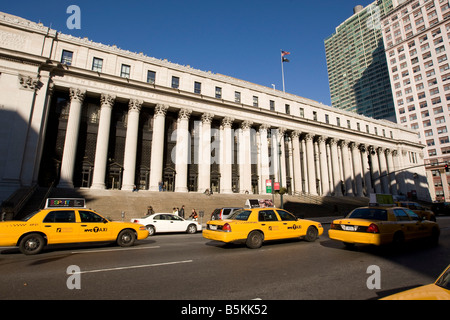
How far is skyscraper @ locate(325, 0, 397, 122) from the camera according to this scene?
389ft

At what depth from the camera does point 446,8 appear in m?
73.1

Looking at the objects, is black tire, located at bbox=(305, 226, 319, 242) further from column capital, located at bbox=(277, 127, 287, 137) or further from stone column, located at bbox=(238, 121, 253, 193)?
column capital, located at bbox=(277, 127, 287, 137)

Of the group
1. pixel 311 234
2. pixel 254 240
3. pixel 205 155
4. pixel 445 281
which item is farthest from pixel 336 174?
pixel 445 281

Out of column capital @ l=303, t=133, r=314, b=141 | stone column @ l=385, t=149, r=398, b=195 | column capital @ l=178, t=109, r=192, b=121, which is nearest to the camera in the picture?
column capital @ l=178, t=109, r=192, b=121

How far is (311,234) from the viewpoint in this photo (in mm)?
11070

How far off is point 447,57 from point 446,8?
16471mm

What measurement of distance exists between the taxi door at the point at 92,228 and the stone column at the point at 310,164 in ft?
122

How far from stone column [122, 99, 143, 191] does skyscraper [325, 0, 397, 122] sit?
388 ft

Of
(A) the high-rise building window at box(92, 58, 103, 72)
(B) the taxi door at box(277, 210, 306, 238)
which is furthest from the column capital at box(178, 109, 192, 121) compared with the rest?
(B) the taxi door at box(277, 210, 306, 238)

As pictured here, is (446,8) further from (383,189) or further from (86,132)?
(86,132)

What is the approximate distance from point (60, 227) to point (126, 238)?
258 centimetres

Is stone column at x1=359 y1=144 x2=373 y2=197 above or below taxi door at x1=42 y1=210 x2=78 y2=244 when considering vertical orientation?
above

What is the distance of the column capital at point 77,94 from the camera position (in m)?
26.9

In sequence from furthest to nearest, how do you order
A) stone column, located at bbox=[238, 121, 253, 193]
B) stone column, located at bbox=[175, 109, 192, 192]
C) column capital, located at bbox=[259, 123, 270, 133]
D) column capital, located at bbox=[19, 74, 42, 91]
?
column capital, located at bbox=[259, 123, 270, 133] → stone column, located at bbox=[238, 121, 253, 193] → stone column, located at bbox=[175, 109, 192, 192] → column capital, located at bbox=[19, 74, 42, 91]
